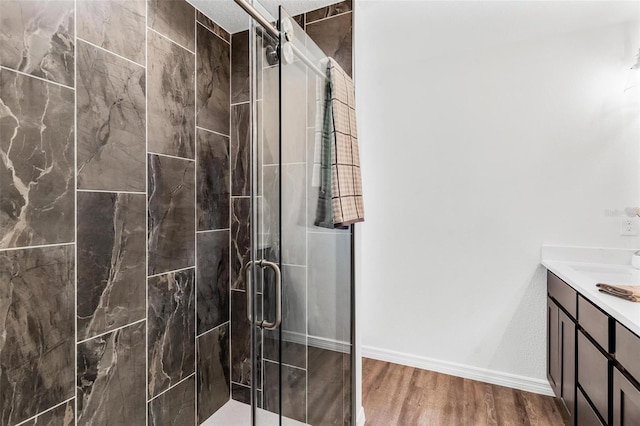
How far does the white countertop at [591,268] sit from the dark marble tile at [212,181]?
1.97m

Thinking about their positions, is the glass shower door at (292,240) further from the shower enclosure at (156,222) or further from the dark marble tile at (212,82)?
the dark marble tile at (212,82)

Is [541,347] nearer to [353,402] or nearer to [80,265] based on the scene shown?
[353,402]

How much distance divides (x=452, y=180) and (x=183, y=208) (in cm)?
188

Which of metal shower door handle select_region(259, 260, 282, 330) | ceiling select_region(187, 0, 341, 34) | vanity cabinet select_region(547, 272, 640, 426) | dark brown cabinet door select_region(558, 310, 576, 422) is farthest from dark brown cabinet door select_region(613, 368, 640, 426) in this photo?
ceiling select_region(187, 0, 341, 34)

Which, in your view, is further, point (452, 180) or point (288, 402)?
point (452, 180)

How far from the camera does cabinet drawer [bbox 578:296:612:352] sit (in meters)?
1.25

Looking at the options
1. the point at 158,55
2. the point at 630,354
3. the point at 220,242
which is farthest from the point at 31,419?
the point at 630,354

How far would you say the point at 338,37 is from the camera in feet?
5.62

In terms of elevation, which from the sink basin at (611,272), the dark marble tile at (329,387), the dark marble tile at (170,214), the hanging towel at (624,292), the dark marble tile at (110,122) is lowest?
the dark marble tile at (329,387)

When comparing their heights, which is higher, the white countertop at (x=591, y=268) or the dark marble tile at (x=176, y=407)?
the white countertop at (x=591, y=268)

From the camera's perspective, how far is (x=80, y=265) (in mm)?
1300

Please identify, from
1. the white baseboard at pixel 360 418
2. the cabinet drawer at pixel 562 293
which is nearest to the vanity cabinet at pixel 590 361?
the cabinet drawer at pixel 562 293

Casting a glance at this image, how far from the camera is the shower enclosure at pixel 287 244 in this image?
104 centimetres

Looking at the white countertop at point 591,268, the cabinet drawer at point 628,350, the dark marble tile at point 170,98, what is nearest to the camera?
the cabinet drawer at point 628,350
